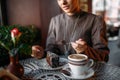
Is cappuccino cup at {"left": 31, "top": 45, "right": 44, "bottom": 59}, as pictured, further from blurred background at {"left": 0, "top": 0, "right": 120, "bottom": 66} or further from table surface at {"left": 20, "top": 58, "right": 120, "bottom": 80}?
blurred background at {"left": 0, "top": 0, "right": 120, "bottom": 66}

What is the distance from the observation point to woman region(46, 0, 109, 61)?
157 centimetres

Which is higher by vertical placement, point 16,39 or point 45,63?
point 16,39

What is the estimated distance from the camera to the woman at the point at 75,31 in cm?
157

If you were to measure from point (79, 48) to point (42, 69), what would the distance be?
0.94 ft

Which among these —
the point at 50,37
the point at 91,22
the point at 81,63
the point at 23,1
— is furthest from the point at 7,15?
the point at 81,63

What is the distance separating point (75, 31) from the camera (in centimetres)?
167

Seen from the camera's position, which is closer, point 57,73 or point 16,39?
point 16,39

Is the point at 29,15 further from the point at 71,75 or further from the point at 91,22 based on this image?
the point at 71,75

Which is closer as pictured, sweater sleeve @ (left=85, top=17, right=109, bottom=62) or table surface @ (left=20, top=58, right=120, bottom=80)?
table surface @ (left=20, top=58, right=120, bottom=80)

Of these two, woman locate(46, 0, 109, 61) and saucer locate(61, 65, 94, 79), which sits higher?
woman locate(46, 0, 109, 61)

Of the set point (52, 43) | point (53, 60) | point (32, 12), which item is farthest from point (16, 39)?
point (32, 12)

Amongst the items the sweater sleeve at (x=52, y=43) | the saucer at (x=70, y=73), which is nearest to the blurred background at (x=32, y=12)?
the sweater sleeve at (x=52, y=43)

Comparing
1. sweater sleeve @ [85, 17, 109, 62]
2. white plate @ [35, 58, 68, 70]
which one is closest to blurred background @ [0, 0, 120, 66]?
→ sweater sleeve @ [85, 17, 109, 62]

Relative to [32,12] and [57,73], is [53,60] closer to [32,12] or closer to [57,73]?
[57,73]
